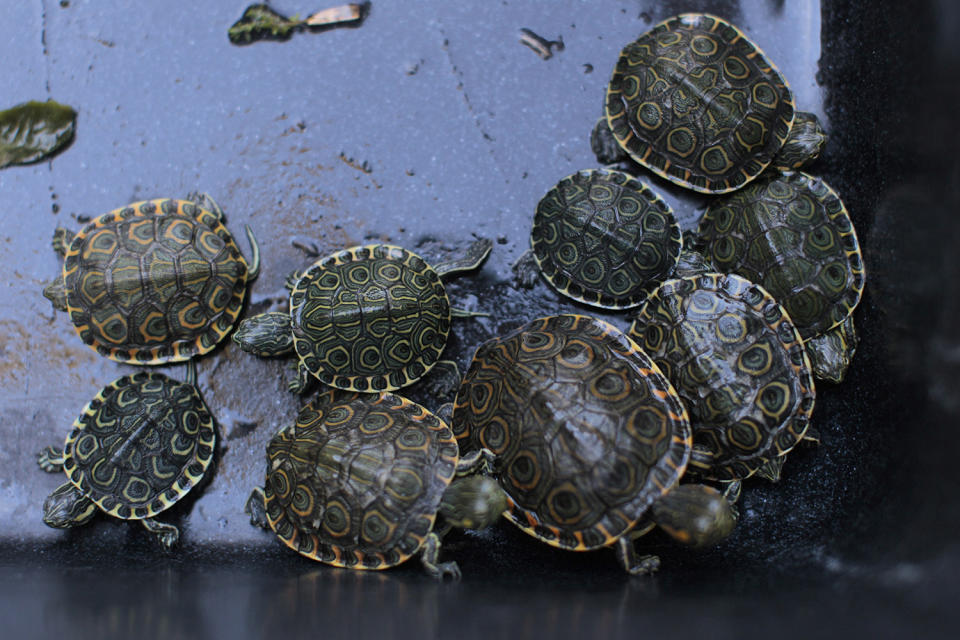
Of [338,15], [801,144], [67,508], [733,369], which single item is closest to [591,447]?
[733,369]

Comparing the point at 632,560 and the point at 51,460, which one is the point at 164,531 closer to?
the point at 51,460

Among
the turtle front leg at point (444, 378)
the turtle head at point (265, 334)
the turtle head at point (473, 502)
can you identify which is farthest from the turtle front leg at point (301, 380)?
the turtle head at point (473, 502)

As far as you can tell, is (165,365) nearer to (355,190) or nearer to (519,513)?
(355,190)

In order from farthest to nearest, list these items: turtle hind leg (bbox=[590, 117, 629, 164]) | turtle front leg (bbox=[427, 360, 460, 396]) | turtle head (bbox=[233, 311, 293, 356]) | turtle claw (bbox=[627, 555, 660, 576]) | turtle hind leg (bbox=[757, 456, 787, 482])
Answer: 1. turtle hind leg (bbox=[590, 117, 629, 164])
2. turtle front leg (bbox=[427, 360, 460, 396])
3. turtle head (bbox=[233, 311, 293, 356])
4. turtle hind leg (bbox=[757, 456, 787, 482])
5. turtle claw (bbox=[627, 555, 660, 576])

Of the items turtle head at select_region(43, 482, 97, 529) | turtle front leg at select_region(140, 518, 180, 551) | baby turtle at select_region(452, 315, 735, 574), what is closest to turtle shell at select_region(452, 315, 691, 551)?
baby turtle at select_region(452, 315, 735, 574)

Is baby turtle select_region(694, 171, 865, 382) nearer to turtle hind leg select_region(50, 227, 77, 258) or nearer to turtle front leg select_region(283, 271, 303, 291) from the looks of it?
turtle front leg select_region(283, 271, 303, 291)

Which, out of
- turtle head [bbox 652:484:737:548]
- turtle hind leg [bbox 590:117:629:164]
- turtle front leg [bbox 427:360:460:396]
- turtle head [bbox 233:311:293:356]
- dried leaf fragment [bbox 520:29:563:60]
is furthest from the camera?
dried leaf fragment [bbox 520:29:563:60]

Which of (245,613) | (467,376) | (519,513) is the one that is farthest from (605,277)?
(245,613)

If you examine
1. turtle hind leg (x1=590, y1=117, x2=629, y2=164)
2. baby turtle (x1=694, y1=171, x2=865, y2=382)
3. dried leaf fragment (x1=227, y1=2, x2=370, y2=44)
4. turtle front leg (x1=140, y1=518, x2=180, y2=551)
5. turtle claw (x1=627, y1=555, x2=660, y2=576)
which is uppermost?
dried leaf fragment (x1=227, y1=2, x2=370, y2=44)
